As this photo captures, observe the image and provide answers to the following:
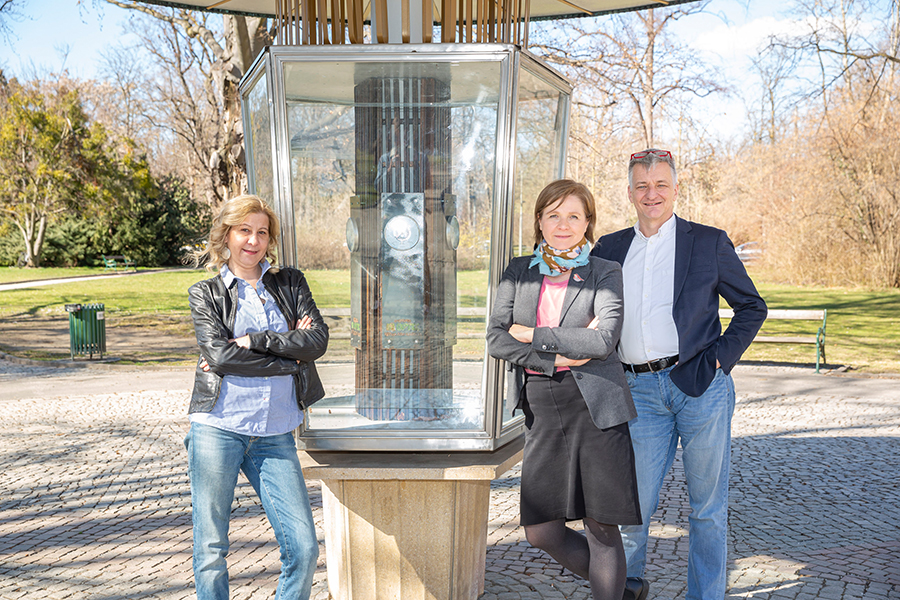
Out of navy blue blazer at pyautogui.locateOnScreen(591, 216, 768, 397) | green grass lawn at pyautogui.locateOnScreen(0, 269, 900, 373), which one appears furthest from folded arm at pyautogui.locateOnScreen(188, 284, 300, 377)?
navy blue blazer at pyautogui.locateOnScreen(591, 216, 768, 397)

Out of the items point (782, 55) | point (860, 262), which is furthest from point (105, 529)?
point (860, 262)

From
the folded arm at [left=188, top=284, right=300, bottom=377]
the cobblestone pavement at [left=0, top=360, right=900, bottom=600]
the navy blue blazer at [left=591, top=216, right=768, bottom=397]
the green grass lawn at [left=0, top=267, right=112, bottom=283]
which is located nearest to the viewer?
the folded arm at [left=188, top=284, right=300, bottom=377]

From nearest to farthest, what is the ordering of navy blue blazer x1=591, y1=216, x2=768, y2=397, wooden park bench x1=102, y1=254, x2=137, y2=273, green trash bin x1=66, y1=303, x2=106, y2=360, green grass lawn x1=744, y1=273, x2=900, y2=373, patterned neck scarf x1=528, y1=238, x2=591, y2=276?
patterned neck scarf x1=528, y1=238, x2=591, y2=276 → navy blue blazer x1=591, y1=216, x2=768, y2=397 → green grass lawn x1=744, y1=273, x2=900, y2=373 → green trash bin x1=66, y1=303, x2=106, y2=360 → wooden park bench x1=102, y1=254, x2=137, y2=273

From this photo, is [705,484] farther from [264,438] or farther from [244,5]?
[244,5]

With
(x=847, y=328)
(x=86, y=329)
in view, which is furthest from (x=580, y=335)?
(x=847, y=328)

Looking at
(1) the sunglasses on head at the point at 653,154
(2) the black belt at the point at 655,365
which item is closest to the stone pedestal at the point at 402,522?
(2) the black belt at the point at 655,365

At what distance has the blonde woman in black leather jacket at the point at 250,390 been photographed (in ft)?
9.08

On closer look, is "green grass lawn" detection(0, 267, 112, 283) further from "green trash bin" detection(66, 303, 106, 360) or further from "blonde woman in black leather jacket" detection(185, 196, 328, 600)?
"blonde woman in black leather jacket" detection(185, 196, 328, 600)

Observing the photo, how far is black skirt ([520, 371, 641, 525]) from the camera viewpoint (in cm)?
280

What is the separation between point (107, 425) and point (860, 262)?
24099mm

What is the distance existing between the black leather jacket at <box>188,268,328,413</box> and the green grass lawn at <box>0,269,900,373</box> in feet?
1.48

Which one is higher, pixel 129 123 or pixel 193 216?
pixel 129 123

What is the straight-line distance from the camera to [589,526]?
2914 mm

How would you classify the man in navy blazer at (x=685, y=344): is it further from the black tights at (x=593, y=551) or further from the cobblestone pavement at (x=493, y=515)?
the cobblestone pavement at (x=493, y=515)
